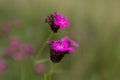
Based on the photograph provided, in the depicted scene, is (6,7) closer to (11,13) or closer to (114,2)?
(11,13)

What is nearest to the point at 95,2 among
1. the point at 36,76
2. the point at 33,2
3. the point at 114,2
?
the point at 114,2

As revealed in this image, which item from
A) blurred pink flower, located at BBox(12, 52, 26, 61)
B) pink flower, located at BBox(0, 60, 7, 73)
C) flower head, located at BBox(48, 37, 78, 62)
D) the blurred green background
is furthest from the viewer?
the blurred green background

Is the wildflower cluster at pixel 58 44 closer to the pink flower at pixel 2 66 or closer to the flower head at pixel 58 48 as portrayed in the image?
the flower head at pixel 58 48

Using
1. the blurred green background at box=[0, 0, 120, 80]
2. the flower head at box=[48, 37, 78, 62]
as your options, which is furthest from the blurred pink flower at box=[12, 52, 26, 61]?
the flower head at box=[48, 37, 78, 62]

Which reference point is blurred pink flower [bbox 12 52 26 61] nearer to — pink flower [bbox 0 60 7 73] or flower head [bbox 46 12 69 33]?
pink flower [bbox 0 60 7 73]

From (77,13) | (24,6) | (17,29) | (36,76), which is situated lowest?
(36,76)

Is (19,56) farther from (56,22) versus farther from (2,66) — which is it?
(56,22)

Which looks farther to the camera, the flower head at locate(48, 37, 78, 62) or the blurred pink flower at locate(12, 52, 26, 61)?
the blurred pink flower at locate(12, 52, 26, 61)

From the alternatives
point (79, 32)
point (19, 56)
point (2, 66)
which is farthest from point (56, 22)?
point (79, 32)

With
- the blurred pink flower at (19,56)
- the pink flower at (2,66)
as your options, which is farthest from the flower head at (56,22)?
the pink flower at (2,66)
